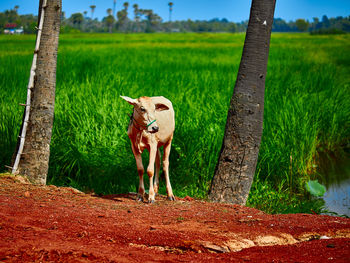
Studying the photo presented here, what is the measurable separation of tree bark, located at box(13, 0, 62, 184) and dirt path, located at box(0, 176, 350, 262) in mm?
690

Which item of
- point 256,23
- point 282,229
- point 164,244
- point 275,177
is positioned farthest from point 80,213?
point 275,177

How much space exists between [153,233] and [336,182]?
16.4ft

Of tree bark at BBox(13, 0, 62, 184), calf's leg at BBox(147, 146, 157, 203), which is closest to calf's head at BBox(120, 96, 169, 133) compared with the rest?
calf's leg at BBox(147, 146, 157, 203)

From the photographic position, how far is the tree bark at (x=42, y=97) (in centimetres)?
489

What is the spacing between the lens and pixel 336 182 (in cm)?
736

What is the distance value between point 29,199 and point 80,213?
24.2 inches

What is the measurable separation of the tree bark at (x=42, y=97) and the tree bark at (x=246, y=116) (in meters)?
1.91

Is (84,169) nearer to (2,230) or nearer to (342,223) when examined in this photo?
(2,230)

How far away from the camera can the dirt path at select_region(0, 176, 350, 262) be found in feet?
8.98

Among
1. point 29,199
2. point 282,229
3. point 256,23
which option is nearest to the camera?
point 282,229

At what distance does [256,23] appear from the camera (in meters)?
4.71

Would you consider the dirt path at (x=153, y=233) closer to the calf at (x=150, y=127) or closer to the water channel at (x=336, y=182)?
the calf at (x=150, y=127)

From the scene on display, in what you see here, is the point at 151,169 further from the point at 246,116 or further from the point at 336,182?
the point at 336,182

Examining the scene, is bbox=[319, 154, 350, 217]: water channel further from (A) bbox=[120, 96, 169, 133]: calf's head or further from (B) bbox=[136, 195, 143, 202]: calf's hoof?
(A) bbox=[120, 96, 169, 133]: calf's head
